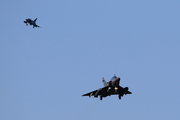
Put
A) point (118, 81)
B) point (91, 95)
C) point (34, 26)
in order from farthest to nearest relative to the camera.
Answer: point (34, 26), point (91, 95), point (118, 81)

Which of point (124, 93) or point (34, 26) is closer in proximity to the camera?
point (124, 93)

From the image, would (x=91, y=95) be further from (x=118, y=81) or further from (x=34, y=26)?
(x=34, y=26)

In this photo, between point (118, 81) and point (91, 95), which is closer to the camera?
point (118, 81)

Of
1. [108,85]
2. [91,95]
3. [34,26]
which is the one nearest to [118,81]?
[108,85]

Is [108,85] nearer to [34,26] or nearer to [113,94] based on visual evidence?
[113,94]

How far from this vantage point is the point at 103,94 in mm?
93625

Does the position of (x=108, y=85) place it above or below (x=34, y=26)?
below

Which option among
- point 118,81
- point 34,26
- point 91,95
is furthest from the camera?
point 34,26

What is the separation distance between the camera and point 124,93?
93.0 metres

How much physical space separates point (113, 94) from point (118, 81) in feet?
17.2

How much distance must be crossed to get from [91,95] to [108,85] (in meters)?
7.40

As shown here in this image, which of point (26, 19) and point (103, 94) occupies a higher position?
point (26, 19)

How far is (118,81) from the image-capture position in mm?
90500

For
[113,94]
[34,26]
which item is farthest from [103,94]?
[34,26]
